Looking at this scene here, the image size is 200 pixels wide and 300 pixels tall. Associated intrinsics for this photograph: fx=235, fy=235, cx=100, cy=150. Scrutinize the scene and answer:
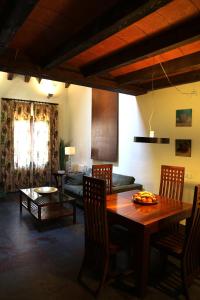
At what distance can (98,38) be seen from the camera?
220cm

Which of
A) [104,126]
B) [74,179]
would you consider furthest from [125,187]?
[104,126]

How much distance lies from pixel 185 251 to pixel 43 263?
1663mm

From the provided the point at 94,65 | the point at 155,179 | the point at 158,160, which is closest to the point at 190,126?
the point at 158,160

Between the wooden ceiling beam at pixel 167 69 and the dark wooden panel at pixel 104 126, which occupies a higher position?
the wooden ceiling beam at pixel 167 69

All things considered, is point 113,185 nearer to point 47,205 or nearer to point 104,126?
point 47,205

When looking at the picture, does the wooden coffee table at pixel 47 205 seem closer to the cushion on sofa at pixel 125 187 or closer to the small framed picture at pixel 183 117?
the cushion on sofa at pixel 125 187

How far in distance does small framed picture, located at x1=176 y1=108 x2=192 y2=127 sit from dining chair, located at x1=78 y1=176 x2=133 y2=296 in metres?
2.32

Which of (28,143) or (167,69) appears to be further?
(28,143)

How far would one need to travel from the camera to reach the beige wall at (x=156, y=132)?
3877 millimetres

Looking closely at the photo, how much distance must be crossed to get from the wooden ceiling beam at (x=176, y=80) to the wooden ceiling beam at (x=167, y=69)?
22 cm

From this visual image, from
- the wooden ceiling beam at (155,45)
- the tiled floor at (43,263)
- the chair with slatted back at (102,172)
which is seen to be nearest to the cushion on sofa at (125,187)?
the chair with slatted back at (102,172)

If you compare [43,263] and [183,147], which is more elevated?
[183,147]

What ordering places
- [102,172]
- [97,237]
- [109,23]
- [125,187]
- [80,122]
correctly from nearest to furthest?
1. [109,23]
2. [97,237]
3. [102,172]
4. [125,187]
5. [80,122]

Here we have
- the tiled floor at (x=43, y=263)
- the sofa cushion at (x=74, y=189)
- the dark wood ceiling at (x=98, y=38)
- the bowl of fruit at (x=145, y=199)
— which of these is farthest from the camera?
the sofa cushion at (x=74, y=189)
